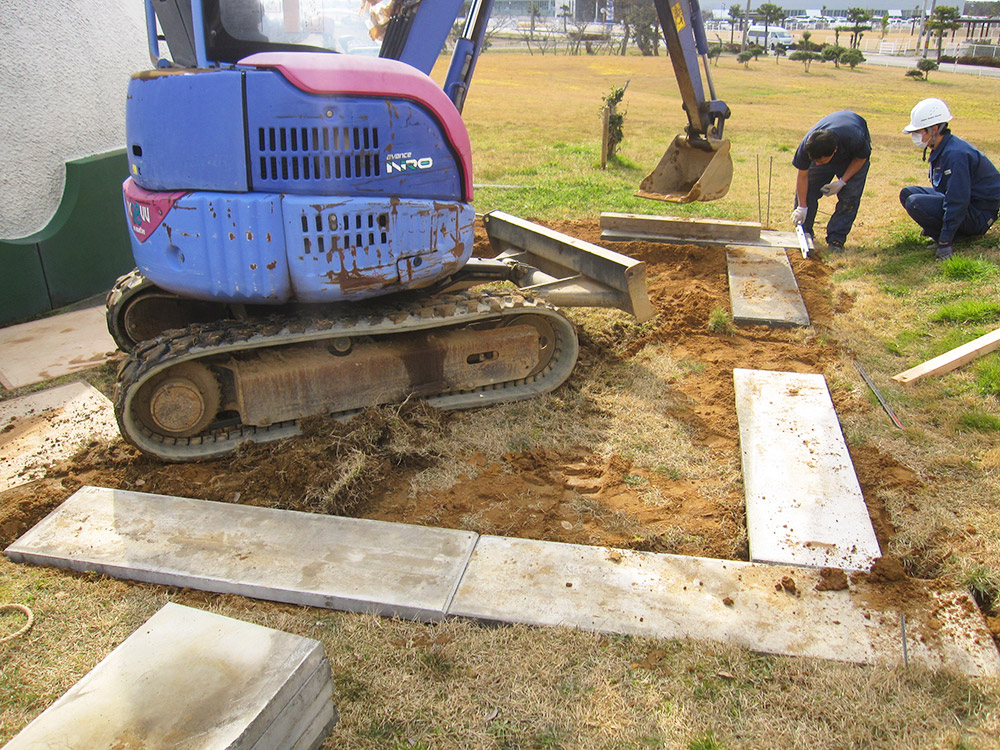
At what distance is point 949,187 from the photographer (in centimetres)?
689

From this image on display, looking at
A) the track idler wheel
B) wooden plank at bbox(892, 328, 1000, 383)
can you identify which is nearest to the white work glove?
wooden plank at bbox(892, 328, 1000, 383)

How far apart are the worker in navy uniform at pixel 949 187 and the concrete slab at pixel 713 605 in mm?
5128

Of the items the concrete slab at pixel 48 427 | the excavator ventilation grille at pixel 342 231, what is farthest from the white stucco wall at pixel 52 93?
the excavator ventilation grille at pixel 342 231

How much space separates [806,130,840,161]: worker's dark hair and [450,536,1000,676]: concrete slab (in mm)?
5322

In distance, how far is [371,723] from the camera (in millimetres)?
2588

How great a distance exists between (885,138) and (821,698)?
48.4ft

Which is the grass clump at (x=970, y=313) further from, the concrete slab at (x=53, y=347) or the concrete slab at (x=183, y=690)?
the concrete slab at (x=53, y=347)

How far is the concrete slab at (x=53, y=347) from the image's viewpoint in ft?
17.2

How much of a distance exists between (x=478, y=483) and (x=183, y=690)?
1.85 m

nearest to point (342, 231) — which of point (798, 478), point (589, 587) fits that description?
point (589, 587)

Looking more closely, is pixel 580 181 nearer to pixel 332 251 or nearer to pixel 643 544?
pixel 332 251

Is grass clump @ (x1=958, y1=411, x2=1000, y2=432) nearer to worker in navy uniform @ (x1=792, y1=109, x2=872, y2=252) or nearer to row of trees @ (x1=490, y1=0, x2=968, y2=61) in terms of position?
worker in navy uniform @ (x1=792, y1=109, x2=872, y2=252)

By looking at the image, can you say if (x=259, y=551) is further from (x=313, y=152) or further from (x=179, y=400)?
(x=313, y=152)

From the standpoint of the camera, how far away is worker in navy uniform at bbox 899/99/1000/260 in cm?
686
